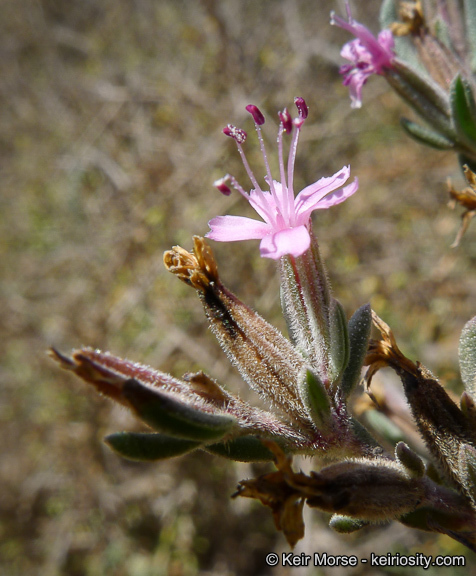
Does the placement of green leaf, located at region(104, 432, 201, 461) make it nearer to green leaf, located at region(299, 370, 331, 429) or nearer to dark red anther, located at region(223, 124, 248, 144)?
green leaf, located at region(299, 370, 331, 429)

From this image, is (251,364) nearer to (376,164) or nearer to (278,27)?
(376,164)

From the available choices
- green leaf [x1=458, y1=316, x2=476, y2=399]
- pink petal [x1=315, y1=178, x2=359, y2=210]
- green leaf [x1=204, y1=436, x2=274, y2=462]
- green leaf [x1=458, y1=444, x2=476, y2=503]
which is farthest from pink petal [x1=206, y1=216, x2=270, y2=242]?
green leaf [x1=458, y1=444, x2=476, y2=503]

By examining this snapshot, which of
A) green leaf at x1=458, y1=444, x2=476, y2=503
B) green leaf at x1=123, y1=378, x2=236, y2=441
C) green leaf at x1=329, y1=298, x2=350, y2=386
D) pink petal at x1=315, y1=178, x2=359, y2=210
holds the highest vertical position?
pink petal at x1=315, y1=178, x2=359, y2=210

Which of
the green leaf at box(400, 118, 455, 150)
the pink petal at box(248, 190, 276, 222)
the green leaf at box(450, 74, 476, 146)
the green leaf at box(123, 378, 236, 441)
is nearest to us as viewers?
the green leaf at box(123, 378, 236, 441)

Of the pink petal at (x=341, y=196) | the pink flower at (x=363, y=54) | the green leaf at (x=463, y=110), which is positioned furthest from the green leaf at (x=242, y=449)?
the pink flower at (x=363, y=54)

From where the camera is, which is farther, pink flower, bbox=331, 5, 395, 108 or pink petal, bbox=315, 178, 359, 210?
pink flower, bbox=331, 5, 395, 108

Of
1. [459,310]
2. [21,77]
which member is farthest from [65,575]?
[21,77]
